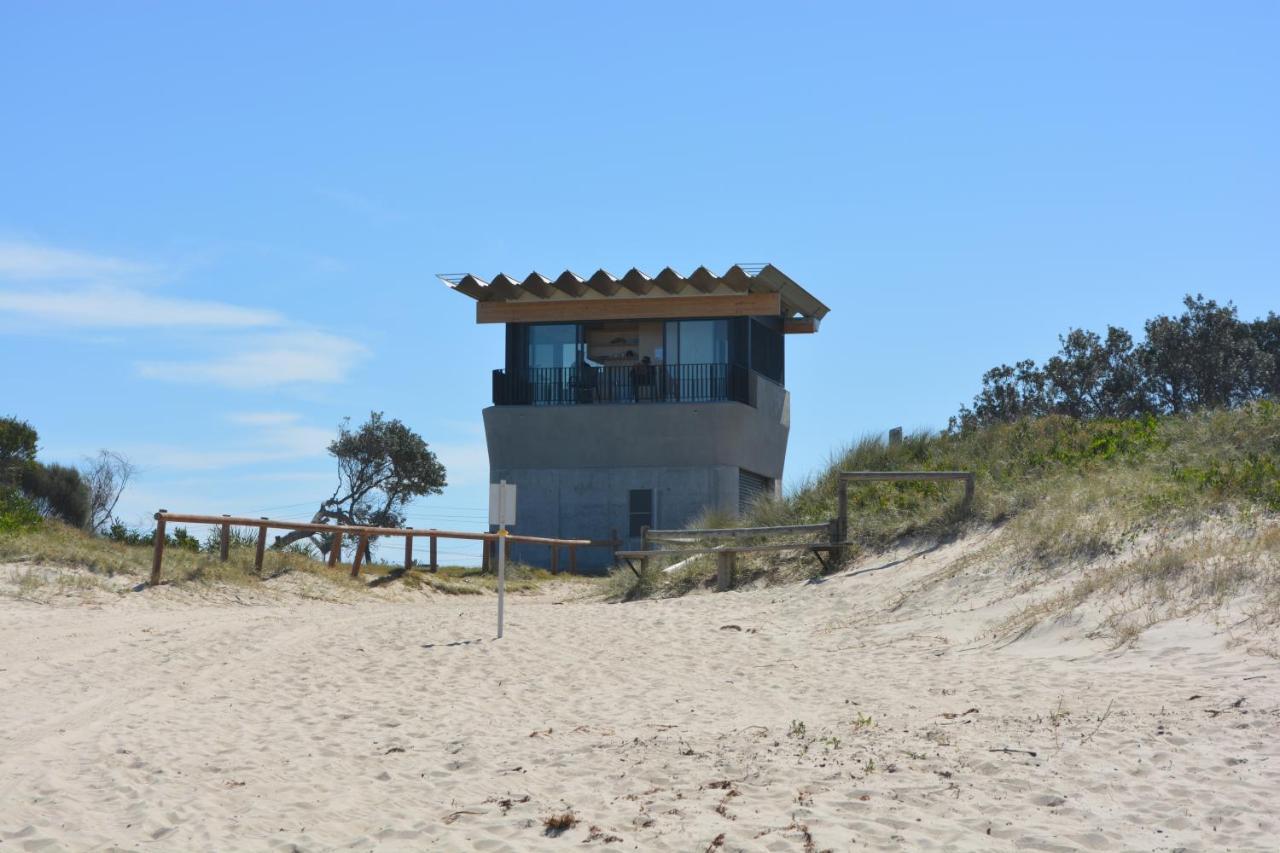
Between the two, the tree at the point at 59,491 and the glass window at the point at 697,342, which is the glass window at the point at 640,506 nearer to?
the glass window at the point at 697,342

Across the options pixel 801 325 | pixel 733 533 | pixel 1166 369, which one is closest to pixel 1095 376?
pixel 1166 369

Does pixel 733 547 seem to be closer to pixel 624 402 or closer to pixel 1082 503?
pixel 1082 503

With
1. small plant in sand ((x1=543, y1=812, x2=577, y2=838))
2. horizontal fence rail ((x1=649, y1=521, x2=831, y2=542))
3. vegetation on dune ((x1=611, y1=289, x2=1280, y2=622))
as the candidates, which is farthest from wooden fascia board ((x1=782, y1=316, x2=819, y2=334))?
small plant in sand ((x1=543, y1=812, x2=577, y2=838))

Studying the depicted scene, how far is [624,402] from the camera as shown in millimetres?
32781

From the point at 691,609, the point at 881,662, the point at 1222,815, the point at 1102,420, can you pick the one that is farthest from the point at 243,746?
the point at 1102,420

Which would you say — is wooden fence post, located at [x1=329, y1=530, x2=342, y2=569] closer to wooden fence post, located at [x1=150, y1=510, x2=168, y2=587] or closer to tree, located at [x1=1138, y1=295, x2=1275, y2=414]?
wooden fence post, located at [x1=150, y1=510, x2=168, y2=587]

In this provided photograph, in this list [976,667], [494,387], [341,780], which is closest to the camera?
[341,780]

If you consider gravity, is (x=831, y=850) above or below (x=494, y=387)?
below

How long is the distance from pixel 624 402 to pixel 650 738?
73.8 feet

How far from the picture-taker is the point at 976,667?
12.4 metres

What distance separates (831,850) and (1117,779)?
2028 millimetres

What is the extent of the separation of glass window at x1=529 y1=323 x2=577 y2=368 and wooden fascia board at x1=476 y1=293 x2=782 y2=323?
0.92 ft

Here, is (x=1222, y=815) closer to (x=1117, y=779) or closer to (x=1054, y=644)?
(x=1117, y=779)

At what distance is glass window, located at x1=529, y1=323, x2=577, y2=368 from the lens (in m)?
33.1
